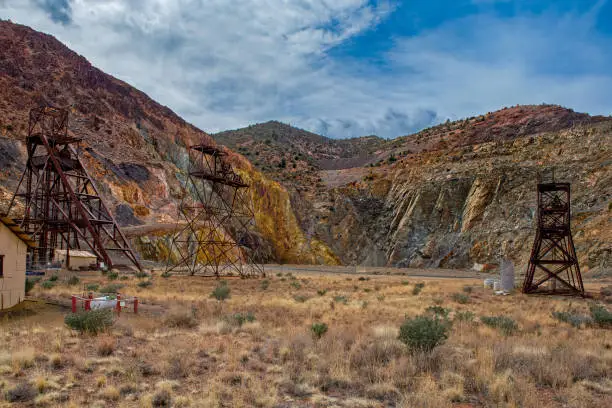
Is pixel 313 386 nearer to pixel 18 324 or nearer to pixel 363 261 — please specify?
pixel 18 324

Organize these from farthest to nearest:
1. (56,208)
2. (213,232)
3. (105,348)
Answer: (213,232), (56,208), (105,348)

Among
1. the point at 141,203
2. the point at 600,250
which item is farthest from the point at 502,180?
the point at 141,203

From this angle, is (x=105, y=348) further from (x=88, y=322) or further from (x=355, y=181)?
(x=355, y=181)

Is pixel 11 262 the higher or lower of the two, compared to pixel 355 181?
lower

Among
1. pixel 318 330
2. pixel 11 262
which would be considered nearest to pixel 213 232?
pixel 11 262

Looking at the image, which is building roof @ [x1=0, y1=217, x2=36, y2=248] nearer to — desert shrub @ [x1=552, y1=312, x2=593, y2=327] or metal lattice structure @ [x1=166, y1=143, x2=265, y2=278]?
metal lattice structure @ [x1=166, y1=143, x2=265, y2=278]

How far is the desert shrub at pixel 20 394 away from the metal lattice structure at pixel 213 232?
24.4 m

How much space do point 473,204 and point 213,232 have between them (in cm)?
3057

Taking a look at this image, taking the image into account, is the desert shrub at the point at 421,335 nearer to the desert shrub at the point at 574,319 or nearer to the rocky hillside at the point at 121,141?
the desert shrub at the point at 574,319

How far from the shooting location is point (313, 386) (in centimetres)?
726

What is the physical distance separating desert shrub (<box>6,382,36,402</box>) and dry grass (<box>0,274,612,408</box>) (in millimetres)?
60

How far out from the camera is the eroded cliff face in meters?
43.2

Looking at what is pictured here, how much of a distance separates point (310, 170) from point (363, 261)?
29.8 metres

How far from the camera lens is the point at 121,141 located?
5438 centimetres
